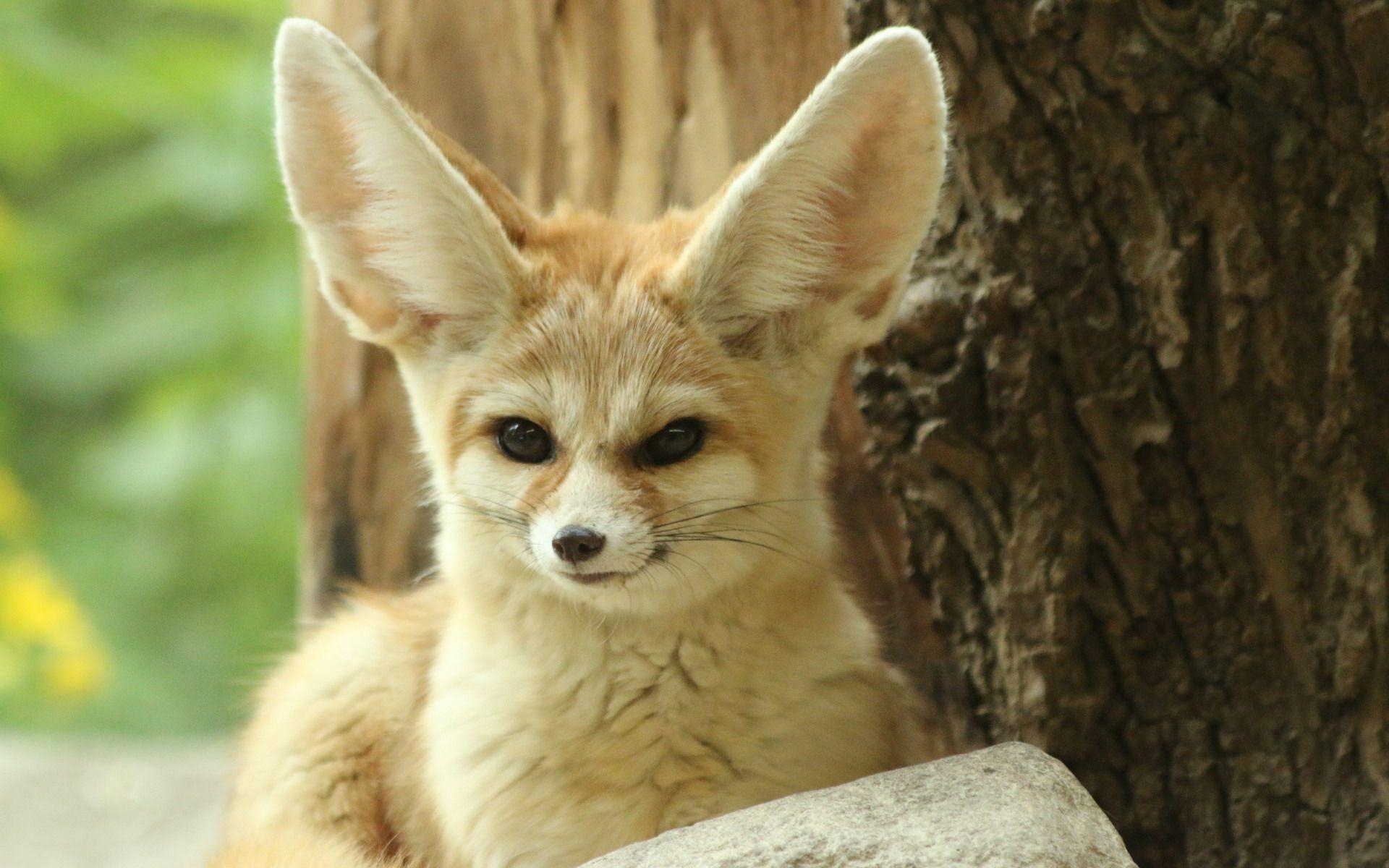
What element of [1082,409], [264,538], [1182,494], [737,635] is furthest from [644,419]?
[264,538]

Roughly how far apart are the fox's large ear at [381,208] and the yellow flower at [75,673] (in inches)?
168

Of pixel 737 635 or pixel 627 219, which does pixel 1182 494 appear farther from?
pixel 627 219

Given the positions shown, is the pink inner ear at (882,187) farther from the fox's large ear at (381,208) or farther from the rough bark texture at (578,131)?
the fox's large ear at (381,208)

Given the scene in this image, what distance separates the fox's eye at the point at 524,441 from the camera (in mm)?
2750

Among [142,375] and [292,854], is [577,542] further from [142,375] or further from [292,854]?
[142,375]

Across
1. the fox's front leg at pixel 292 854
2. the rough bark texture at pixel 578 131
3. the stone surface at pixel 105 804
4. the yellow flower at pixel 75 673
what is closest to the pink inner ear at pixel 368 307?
the rough bark texture at pixel 578 131

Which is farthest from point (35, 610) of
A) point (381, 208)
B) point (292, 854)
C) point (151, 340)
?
point (381, 208)

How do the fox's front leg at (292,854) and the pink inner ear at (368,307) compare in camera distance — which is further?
the pink inner ear at (368,307)

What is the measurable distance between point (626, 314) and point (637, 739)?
87cm

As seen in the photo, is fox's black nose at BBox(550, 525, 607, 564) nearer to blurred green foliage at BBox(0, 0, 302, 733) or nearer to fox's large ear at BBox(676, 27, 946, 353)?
fox's large ear at BBox(676, 27, 946, 353)

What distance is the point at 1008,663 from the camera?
2.99m

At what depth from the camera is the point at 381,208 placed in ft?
9.34

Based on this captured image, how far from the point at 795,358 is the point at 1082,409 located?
596 millimetres

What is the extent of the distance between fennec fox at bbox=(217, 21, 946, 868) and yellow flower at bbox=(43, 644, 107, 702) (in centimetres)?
399
